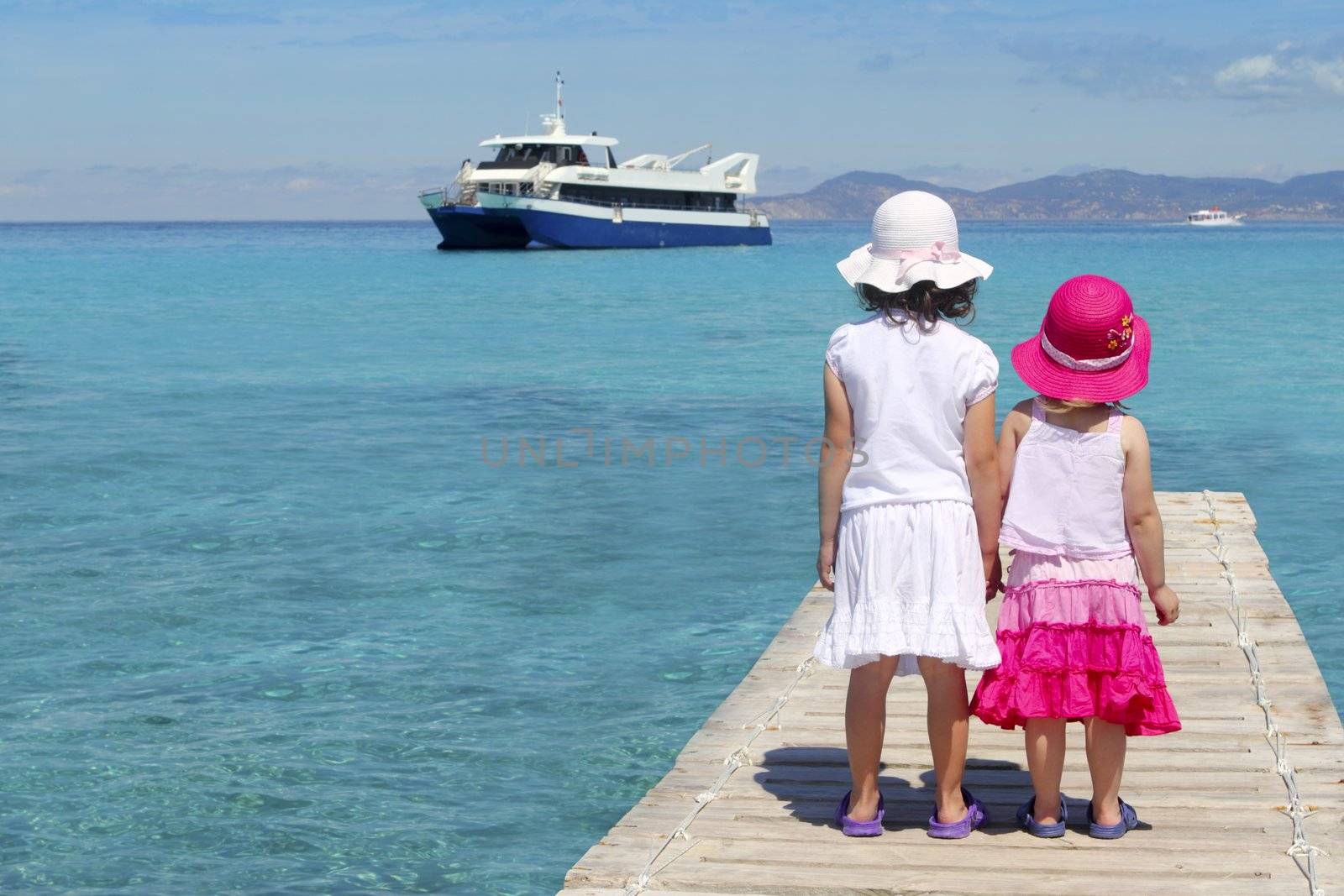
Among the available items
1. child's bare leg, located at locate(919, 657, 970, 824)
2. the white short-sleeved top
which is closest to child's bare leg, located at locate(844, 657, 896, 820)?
child's bare leg, located at locate(919, 657, 970, 824)

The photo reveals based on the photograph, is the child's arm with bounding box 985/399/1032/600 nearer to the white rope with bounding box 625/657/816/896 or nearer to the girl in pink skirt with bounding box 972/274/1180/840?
the girl in pink skirt with bounding box 972/274/1180/840

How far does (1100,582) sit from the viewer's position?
3.64 meters

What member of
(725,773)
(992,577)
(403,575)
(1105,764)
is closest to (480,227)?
(403,575)

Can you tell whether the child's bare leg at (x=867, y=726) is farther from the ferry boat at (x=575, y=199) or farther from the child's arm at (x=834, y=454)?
the ferry boat at (x=575, y=199)

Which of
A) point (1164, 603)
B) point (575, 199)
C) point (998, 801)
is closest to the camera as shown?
point (1164, 603)

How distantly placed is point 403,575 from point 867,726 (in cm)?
636

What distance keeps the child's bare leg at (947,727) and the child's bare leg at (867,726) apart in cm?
11

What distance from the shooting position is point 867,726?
3.69 meters

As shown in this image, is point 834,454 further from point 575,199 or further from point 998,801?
point 575,199

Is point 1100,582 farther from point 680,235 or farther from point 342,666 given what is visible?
point 680,235

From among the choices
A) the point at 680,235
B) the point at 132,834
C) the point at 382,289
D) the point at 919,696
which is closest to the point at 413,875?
the point at 132,834

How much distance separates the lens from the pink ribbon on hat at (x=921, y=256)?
357 cm

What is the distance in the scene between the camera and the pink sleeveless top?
3.62 m

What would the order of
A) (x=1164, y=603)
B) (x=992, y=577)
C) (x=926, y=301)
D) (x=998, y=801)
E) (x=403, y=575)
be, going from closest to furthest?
1. (x=926, y=301)
2. (x=1164, y=603)
3. (x=992, y=577)
4. (x=998, y=801)
5. (x=403, y=575)
